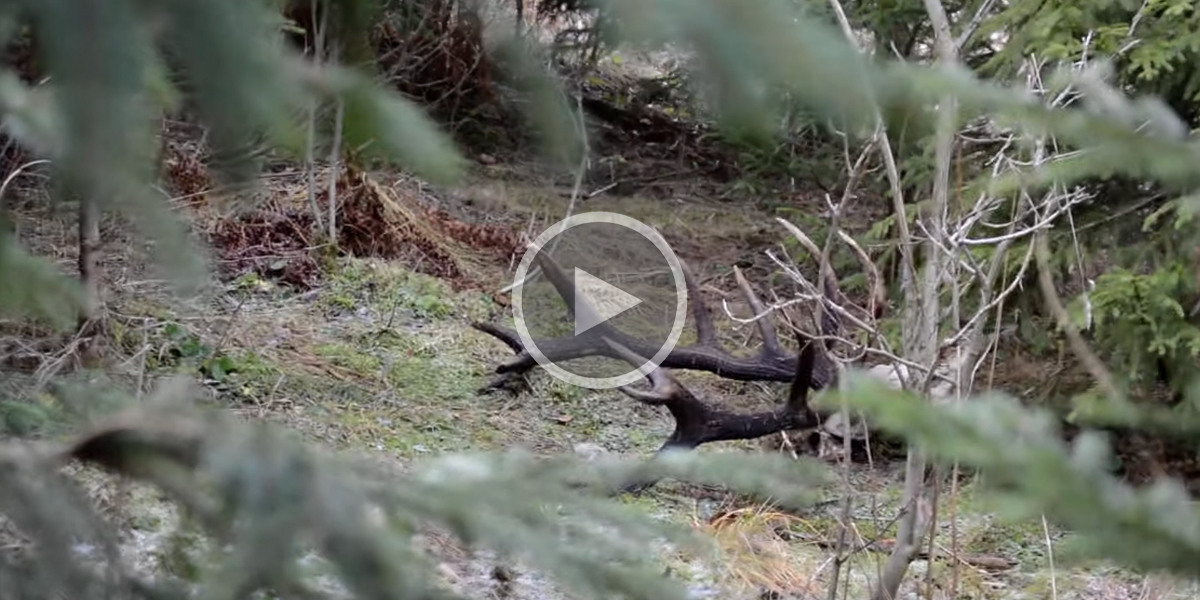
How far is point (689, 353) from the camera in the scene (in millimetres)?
3873

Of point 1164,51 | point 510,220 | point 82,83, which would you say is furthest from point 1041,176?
point 510,220

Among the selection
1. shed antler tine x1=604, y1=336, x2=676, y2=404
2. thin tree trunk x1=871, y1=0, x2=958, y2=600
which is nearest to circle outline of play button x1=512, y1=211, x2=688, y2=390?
shed antler tine x1=604, y1=336, x2=676, y2=404

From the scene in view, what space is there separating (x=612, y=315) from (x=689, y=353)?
2.99 feet

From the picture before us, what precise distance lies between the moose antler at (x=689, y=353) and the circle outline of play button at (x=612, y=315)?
4cm

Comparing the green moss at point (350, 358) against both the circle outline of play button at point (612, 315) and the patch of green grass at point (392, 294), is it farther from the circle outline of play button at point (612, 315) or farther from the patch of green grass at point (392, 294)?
the circle outline of play button at point (612, 315)

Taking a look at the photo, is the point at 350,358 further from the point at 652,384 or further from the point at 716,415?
the point at 716,415

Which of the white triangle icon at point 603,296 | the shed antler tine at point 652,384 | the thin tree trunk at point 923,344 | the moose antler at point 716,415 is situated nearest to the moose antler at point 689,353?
the shed antler tine at point 652,384

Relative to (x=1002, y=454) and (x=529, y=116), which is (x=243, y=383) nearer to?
(x=529, y=116)

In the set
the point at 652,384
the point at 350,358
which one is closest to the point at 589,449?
the point at 652,384

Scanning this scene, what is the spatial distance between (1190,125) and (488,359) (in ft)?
7.72

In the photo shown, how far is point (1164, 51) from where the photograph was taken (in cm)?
318

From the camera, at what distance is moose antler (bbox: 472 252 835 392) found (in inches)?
150

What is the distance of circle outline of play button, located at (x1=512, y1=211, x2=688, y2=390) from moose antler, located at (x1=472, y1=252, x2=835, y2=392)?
4cm

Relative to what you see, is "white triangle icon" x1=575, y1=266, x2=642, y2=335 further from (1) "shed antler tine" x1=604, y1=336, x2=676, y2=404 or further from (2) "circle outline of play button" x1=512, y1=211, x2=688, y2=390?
(1) "shed antler tine" x1=604, y1=336, x2=676, y2=404
